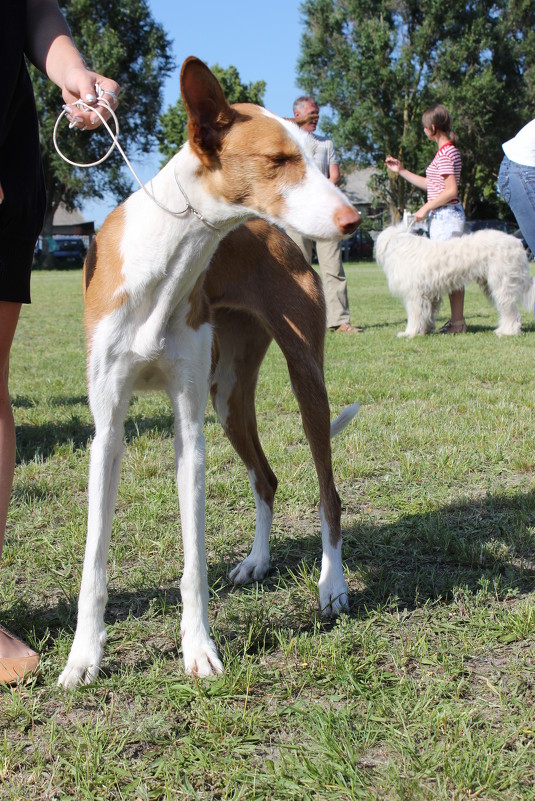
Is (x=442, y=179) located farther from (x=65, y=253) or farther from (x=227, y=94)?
(x=227, y=94)

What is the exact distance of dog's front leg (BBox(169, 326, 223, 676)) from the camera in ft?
7.52

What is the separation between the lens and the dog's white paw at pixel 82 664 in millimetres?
2172

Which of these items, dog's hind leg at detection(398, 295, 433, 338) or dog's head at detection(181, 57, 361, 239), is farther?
dog's hind leg at detection(398, 295, 433, 338)

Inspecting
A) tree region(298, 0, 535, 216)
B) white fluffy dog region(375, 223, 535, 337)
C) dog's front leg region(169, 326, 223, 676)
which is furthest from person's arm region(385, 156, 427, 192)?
tree region(298, 0, 535, 216)

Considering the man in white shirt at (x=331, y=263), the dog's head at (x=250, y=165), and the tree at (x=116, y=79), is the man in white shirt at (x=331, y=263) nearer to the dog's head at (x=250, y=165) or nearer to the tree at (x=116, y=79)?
the dog's head at (x=250, y=165)

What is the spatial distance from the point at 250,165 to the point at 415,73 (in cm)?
3964

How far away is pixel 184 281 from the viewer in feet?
7.32

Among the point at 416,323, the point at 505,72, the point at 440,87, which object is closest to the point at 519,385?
the point at 416,323

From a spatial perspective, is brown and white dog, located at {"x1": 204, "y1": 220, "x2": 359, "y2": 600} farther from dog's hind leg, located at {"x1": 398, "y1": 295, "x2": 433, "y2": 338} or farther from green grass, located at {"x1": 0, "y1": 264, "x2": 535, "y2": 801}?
dog's hind leg, located at {"x1": 398, "y1": 295, "x2": 433, "y2": 338}

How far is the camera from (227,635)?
2500 mm

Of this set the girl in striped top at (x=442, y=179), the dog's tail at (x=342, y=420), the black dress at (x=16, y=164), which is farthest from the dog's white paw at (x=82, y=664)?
the girl in striped top at (x=442, y=179)

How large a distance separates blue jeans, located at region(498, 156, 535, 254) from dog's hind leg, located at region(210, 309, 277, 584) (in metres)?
1.94

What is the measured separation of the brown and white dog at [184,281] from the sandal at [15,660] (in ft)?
0.45

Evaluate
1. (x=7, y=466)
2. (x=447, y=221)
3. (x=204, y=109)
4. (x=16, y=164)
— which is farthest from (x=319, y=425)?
(x=447, y=221)
